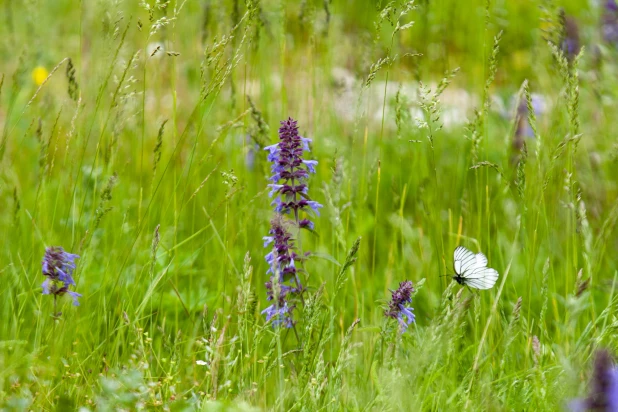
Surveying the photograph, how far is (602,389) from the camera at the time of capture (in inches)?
47.2

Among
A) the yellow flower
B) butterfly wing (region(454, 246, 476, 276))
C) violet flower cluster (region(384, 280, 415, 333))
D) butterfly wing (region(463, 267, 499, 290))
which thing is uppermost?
the yellow flower

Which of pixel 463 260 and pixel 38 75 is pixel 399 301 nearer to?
pixel 463 260

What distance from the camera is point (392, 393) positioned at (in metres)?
1.70

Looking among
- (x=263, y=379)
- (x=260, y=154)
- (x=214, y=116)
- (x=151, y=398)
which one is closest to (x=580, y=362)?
(x=263, y=379)

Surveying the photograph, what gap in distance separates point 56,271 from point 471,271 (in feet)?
3.66

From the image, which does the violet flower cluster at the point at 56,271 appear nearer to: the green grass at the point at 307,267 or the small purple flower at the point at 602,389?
the green grass at the point at 307,267

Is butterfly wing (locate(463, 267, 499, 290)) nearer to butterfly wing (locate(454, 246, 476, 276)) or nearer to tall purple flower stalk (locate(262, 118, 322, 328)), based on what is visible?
butterfly wing (locate(454, 246, 476, 276))

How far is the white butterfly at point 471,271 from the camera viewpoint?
82.0 inches

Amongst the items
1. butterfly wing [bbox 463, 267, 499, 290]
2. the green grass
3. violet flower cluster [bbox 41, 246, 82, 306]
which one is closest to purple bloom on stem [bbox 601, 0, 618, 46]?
the green grass

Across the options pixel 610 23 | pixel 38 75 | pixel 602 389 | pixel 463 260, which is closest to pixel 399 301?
pixel 463 260

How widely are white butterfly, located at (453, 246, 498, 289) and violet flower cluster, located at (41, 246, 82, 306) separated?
1.03m

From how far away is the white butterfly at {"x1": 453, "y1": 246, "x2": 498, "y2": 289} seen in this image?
208 cm

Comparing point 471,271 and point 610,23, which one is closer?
point 471,271

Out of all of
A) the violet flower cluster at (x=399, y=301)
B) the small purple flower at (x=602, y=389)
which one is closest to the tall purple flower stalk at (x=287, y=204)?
the violet flower cluster at (x=399, y=301)
